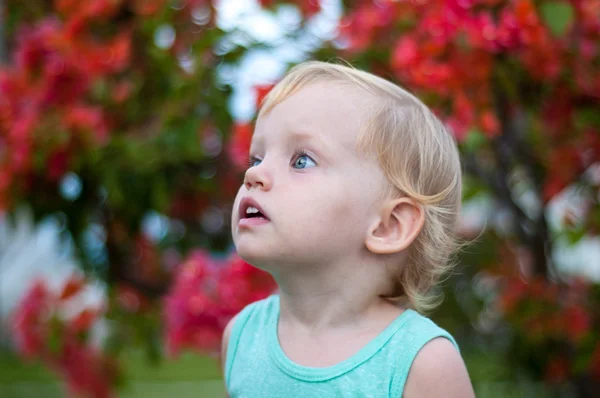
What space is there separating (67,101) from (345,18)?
1.11 metres

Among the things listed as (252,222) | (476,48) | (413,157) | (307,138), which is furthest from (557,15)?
(252,222)

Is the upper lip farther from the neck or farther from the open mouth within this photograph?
the neck

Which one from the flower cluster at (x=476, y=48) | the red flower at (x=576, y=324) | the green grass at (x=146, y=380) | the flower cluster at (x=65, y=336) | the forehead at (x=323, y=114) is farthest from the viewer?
the green grass at (x=146, y=380)

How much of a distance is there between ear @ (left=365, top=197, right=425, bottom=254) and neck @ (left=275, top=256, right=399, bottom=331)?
0.16ft

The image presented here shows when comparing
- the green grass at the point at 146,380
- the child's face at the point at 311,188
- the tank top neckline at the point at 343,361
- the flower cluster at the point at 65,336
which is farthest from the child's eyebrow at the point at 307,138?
the green grass at the point at 146,380

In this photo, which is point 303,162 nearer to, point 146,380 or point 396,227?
point 396,227

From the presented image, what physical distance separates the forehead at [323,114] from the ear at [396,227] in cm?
13

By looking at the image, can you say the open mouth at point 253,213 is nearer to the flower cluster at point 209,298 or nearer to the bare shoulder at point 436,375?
the bare shoulder at point 436,375

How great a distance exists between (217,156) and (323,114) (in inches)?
78.9

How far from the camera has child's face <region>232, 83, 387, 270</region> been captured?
140 cm

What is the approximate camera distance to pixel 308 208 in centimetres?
139

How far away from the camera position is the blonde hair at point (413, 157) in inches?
57.6

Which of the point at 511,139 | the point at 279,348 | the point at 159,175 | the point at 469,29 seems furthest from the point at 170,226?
the point at 279,348

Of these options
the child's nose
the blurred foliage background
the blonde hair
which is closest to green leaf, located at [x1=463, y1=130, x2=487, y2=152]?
the blurred foliage background
